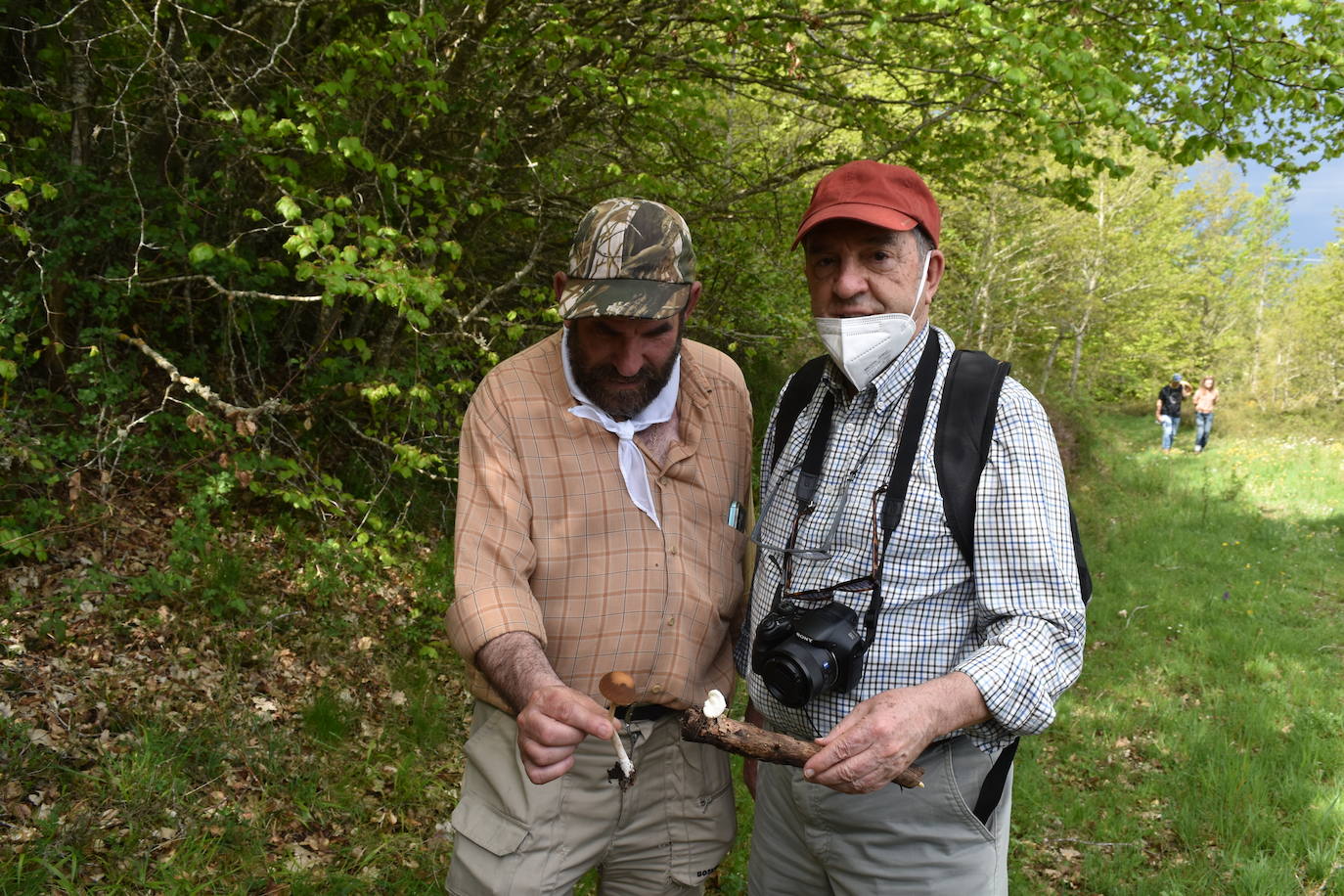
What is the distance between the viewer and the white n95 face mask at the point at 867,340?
2223mm

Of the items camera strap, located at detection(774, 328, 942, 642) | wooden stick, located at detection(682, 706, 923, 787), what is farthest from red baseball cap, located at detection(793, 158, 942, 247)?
wooden stick, located at detection(682, 706, 923, 787)

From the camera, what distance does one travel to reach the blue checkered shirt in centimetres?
190

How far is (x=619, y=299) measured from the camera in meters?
2.30

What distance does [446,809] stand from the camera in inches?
188

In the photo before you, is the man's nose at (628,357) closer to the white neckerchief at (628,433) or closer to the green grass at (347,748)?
the white neckerchief at (628,433)

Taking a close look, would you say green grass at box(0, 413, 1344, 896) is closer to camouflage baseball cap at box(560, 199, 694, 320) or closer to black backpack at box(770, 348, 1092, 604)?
camouflage baseball cap at box(560, 199, 694, 320)

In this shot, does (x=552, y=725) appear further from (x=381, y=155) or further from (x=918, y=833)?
(x=381, y=155)

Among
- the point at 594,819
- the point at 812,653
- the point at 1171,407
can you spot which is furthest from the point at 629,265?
the point at 1171,407

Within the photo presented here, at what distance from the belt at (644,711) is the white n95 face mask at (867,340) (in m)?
1.03

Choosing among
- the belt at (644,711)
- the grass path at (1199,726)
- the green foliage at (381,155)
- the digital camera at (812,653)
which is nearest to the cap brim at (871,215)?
the digital camera at (812,653)

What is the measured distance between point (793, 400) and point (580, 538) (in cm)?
73

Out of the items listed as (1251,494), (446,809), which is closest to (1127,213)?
(1251,494)

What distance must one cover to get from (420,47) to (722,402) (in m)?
3.53

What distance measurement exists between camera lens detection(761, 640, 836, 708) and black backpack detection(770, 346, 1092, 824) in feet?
1.31
